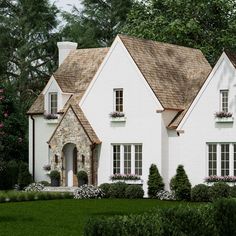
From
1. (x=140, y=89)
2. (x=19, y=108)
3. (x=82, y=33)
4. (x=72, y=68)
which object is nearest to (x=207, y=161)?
(x=140, y=89)

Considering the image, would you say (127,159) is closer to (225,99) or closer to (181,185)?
(181,185)

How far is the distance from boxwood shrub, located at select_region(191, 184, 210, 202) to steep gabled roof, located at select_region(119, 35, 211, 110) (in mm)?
4726

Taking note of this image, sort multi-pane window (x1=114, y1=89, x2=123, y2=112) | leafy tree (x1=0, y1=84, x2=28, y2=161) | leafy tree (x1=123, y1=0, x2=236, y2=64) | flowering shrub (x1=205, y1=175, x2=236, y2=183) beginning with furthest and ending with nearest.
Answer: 1. leafy tree (x1=123, y1=0, x2=236, y2=64)
2. leafy tree (x1=0, y1=84, x2=28, y2=161)
3. multi-pane window (x1=114, y1=89, x2=123, y2=112)
4. flowering shrub (x1=205, y1=175, x2=236, y2=183)

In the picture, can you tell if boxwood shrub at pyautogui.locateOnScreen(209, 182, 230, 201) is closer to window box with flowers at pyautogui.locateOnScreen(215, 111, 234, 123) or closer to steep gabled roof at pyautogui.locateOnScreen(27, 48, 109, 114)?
window box with flowers at pyautogui.locateOnScreen(215, 111, 234, 123)

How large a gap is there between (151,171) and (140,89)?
4.24 meters

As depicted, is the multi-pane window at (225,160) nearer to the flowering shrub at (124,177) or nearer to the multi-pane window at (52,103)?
the flowering shrub at (124,177)

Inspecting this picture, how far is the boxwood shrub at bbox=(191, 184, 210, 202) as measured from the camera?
3691 cm

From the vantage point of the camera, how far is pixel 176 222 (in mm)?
16828

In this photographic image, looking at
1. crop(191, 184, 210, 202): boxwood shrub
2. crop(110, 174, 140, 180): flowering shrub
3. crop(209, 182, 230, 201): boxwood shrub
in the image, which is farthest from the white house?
crop(191, 184, 210, 202): boxwood shrub

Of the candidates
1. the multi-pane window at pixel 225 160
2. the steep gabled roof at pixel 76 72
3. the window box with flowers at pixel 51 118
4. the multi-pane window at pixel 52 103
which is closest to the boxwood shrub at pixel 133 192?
the multi-pane window at pixel 225 160

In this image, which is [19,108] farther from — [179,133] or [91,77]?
[179,133]

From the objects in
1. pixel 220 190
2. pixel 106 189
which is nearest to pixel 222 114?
pixel 220 190

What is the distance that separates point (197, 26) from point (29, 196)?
1918 cm

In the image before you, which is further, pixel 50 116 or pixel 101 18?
pixel 101 18
